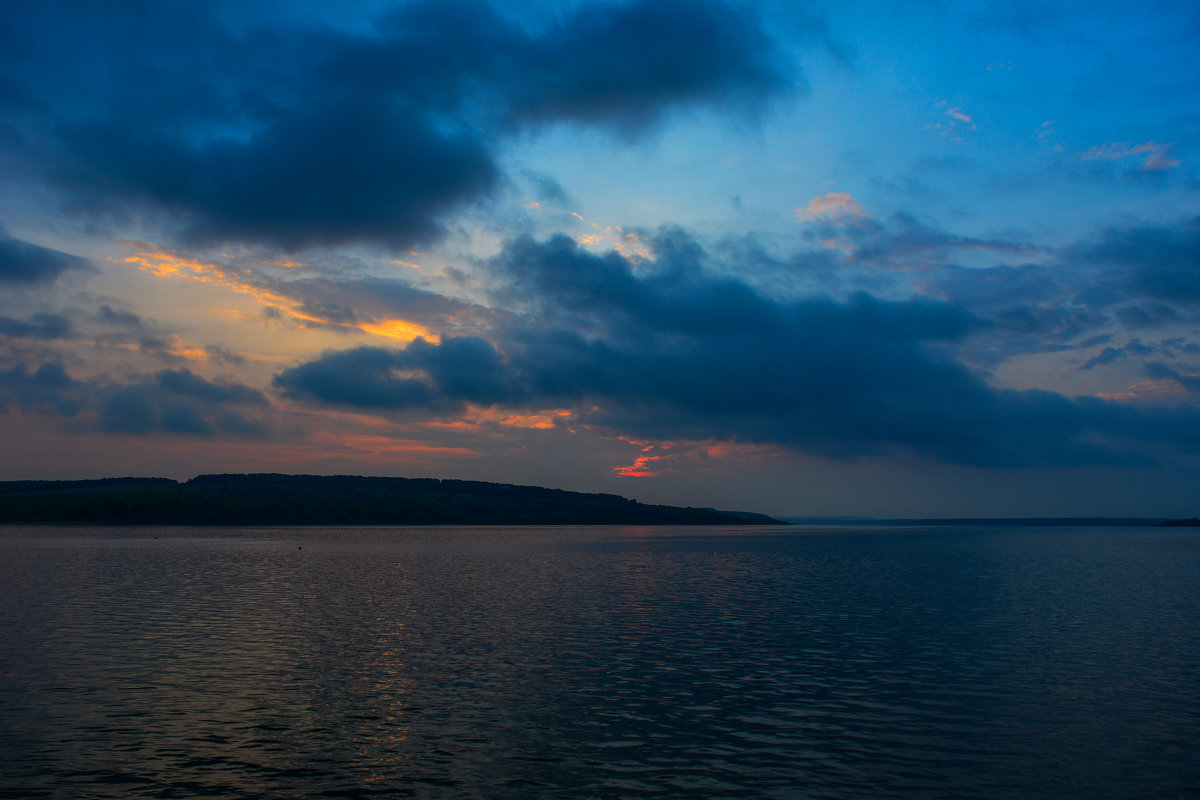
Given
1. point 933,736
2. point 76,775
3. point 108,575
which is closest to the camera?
point 76,775

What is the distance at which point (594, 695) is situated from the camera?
102 feet

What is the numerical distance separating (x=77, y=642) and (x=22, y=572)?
56.5 meters

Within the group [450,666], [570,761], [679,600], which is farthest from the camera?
[679,600]

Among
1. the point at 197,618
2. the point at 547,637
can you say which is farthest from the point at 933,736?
the point at 197,618

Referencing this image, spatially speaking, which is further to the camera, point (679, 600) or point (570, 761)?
point (679, 600)

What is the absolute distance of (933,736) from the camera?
1024 inches

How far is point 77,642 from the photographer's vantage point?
138 ft

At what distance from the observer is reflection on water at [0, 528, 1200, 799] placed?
2188cm

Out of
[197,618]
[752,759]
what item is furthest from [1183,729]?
[197,618]

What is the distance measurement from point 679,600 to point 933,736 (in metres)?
38.6

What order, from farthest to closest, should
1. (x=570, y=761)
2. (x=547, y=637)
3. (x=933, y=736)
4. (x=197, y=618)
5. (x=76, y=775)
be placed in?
(x=197, y=618) < (x=547, y=637) < (x=933, y=736) < (x=570, y=761) < (x=76, y=775)

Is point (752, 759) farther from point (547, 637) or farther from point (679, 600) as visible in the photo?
point (679, 600)

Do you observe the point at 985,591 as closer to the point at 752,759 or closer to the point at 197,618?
the point at 752,759

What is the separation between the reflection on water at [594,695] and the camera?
21.9 meters
